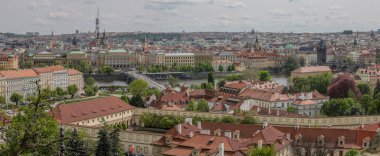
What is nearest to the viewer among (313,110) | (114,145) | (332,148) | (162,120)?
(114,145)

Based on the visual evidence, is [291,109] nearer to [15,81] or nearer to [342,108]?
[342,108]

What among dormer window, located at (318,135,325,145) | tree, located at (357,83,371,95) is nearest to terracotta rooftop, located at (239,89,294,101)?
tree, located at (357,83,371,95)

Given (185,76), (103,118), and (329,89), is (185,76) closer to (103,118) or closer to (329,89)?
(329,89)

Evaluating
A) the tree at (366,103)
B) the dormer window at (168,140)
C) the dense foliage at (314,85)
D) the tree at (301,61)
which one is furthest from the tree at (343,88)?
the tree at (301,61)

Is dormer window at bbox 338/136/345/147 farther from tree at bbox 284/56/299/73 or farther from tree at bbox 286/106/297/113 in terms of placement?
tree at bbox 284/56/299/73

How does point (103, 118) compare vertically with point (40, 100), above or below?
below

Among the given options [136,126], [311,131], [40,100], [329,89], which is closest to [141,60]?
[329,89]

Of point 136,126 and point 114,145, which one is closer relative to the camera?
point 114,145
